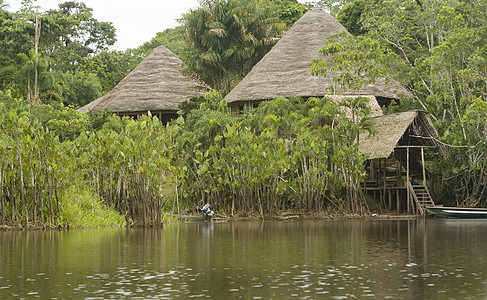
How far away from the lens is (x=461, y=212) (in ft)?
92.0

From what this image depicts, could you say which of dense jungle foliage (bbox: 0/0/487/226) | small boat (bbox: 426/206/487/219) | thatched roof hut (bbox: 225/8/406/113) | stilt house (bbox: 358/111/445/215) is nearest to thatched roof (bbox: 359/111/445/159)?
stilt house (bbox: 358/111/445/215)

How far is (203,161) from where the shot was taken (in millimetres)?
28219

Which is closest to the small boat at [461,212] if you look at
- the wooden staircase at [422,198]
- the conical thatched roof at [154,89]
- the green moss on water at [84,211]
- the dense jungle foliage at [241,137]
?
the wooden staircase at [422,198]

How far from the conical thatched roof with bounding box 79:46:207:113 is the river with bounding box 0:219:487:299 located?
69.0 feet

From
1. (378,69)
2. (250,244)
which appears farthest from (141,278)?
(378,69)

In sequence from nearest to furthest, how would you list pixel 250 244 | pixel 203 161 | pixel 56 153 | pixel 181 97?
pixel 250 244
pixel 56 153
pixel 203 161
pixel 181 97

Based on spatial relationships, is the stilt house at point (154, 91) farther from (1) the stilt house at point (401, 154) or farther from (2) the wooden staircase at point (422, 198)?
(2) the wooden staircase at point (422, 198)

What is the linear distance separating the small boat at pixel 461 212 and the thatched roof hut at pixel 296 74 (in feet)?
23.9

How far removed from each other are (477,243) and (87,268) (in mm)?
9086

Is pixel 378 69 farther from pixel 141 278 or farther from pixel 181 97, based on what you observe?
pixel 141 278

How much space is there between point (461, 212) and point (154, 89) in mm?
21172

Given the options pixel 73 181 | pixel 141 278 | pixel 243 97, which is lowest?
pixel 141 278

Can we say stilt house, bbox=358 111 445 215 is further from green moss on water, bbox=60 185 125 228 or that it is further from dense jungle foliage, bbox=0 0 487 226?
green moss on water, bbox=60 185 125 228

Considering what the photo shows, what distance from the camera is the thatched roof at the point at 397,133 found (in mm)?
29547
